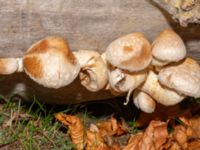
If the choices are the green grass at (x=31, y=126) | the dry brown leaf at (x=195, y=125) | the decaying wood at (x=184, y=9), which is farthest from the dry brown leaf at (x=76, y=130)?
the decaying wood at (x=184, y=9)

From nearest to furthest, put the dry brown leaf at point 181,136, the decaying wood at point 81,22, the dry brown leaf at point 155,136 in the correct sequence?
the decaying wood at point 81,22 < the dry brown leaf at point 155,136 < the dry brown leaf at point 181,136

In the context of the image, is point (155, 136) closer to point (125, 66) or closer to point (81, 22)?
point (125, 66)

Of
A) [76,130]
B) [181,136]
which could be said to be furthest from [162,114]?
[76,130]

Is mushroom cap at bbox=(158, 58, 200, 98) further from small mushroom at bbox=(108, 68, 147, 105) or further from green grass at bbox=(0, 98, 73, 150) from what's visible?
green grass at bbox=(0, 98, 73, 150)

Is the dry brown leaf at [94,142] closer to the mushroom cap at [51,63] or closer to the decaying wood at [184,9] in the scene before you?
the mushroom cap at [51,63]

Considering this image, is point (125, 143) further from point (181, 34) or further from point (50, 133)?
point (181, 34)

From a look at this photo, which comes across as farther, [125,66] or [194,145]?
[194,145]
